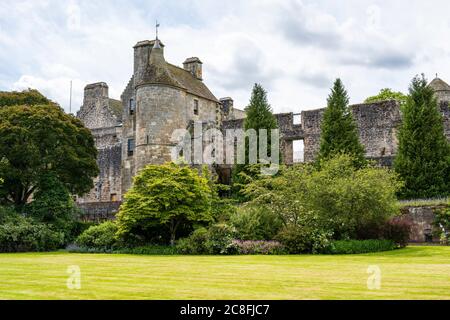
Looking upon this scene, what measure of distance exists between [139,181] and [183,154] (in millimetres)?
11153

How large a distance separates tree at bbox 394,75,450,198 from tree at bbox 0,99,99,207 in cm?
1758

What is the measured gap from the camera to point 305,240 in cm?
2227

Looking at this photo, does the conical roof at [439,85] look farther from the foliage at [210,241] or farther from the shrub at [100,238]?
the shrub at [100,238]

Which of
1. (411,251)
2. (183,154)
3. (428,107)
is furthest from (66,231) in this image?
(428,107)

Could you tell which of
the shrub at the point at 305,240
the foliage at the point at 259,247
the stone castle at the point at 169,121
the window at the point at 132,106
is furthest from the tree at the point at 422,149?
the window at the point at 132,106

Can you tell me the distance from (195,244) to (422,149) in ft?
43.0

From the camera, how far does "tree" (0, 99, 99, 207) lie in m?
30.8

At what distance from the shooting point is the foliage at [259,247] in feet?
73.8


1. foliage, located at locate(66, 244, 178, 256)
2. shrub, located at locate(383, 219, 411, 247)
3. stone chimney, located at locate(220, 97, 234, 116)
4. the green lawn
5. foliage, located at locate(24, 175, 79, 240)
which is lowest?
foliage, located at locate(66, 244, 178, 256)

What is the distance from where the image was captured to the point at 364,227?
2372 centimetres

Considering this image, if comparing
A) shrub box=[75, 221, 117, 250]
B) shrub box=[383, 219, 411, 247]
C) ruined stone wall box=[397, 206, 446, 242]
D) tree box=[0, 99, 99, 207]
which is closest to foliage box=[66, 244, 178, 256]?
shrub box=[75, 221, 117, 250]

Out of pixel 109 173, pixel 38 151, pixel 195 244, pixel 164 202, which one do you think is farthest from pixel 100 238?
pixel 109 173

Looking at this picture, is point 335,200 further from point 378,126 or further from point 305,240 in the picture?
point 378,126

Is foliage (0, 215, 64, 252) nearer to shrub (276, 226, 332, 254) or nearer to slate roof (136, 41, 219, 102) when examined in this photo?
slate roof (136, 41, 219, 102)
